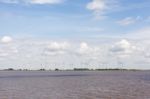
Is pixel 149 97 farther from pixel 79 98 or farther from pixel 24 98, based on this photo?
pixel 24 98

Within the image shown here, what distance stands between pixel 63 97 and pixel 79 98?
3.30 m

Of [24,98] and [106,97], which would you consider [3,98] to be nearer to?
[24,98]

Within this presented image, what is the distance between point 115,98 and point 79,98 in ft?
18.3

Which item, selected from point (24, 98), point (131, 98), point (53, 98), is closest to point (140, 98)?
point (131, 98)

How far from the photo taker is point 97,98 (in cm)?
4547

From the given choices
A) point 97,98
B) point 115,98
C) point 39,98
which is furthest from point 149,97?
point 39,98

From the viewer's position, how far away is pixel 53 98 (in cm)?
4647

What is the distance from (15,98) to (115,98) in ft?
52.1

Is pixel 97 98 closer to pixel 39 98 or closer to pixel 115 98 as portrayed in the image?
pixel 115 98

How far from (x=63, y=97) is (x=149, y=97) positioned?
44.8 ft

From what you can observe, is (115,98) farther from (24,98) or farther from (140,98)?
(24,98)

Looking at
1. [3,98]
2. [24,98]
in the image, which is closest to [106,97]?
[24,98]

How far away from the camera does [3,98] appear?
1871 inches

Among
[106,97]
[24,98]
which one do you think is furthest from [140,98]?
[24,98]
